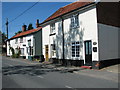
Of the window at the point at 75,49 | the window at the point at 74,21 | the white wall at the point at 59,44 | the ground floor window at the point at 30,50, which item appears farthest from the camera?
the ground floor window at the point at 30,50

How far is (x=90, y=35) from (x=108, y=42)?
202 centimetres

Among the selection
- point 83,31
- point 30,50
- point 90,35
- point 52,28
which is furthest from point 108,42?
point 30,50

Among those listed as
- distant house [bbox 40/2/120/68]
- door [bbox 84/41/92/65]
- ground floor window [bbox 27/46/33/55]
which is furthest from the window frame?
ground floor window [bbox 27/46/33/55]

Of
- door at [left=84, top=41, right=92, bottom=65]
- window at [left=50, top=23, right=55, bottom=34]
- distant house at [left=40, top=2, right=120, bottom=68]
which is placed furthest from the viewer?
window at [left=50, top=23, right=55, bottom=34]

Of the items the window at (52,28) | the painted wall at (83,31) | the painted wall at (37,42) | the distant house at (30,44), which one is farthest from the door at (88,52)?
the painted wall at (37,42)

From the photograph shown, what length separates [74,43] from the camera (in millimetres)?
15352

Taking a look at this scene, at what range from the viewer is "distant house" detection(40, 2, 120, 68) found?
12883mm

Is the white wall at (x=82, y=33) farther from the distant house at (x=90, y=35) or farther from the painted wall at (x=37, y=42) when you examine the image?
the painted wall at (x=37, y=42)

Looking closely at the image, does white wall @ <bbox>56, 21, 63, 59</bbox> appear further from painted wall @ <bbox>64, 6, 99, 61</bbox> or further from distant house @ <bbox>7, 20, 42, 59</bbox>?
distant house @ <bbox>7, 20, 42, 59</bbox>

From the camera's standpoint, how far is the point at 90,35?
13367 mm

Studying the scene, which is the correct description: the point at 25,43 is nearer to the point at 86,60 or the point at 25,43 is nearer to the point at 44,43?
the point at 44,43

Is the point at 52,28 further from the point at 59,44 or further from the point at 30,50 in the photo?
the point at 30,50

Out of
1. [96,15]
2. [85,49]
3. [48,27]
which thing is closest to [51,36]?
[48,27]

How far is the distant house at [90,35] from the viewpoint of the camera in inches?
507
